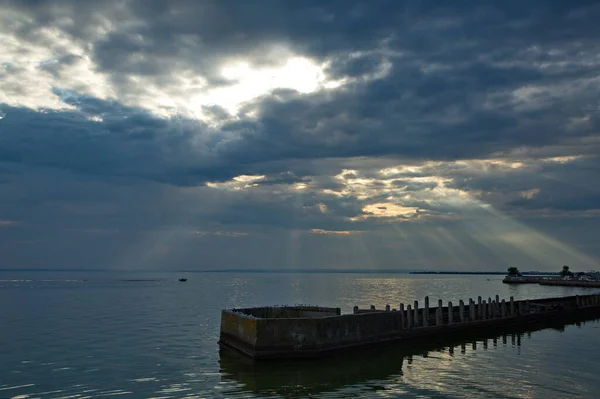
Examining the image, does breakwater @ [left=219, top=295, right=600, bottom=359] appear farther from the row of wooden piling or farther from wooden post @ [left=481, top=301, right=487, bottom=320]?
wooden post @ [left=481, top=301, right=487, bottom=320]

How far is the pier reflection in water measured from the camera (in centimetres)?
1730

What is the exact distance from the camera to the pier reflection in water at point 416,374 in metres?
17.3

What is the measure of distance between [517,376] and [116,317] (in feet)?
114

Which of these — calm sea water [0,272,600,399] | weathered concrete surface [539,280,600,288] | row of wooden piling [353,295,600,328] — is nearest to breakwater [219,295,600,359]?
row of wooden piling [353,295,600,328]

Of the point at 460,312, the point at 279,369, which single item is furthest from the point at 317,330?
the point at 460,312

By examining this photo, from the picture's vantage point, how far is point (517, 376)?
19.8 m

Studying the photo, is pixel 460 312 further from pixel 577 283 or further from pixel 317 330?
pixel 577 283

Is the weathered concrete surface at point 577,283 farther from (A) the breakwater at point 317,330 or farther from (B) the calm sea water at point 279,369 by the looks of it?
(A) the breakwater at point 317,330

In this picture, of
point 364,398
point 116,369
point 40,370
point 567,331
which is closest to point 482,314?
point 567,331

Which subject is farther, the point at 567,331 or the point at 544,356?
the point at 567,331

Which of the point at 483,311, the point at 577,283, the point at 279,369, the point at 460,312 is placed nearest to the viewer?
the point at 279,369

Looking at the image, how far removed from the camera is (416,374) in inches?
798

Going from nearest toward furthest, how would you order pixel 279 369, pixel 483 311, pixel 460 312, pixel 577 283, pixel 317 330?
pixel 279 369 < pixel 317 330 < pixel 460 312 < pixel 483 311 < pixel 577 283

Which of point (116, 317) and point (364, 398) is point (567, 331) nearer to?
point (364, 398)
